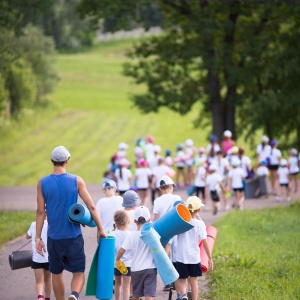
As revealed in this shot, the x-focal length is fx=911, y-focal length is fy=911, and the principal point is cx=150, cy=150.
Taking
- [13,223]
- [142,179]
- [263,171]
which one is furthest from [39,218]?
[263,171]

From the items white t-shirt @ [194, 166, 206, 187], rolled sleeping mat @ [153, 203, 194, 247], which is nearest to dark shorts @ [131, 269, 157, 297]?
rolled sleeping mat @ [153, 203, 194, 247]

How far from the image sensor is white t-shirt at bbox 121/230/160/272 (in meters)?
10.2

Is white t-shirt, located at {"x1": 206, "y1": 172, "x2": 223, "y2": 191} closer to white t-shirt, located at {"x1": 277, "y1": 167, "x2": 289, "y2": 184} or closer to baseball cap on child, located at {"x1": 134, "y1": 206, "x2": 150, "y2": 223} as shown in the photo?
white t-shirt, located at {"x1": 277, "y1": 167, "x2": 289, "y2": 184}

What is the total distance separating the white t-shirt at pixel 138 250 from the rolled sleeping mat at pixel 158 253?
0.09m

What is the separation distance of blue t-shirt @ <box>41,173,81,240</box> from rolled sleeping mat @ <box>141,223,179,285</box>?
82 centimetres

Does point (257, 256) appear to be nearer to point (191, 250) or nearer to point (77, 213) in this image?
point (191, 250)

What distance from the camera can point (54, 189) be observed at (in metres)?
10.0

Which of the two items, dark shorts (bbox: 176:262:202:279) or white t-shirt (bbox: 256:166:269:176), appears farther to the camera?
white t-shirt (bbox: 256:166:269:176)

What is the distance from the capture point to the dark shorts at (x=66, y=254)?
10.1 m

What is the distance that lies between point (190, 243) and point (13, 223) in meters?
8.52

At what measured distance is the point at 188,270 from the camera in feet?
36.6

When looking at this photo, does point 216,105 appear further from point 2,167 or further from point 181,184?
point 2,167

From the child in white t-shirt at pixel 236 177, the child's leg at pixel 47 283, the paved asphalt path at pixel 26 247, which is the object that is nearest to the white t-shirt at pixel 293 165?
the paved asphalt path at pixel 26 247

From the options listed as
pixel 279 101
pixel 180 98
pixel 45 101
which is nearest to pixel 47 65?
pixel 45 101
